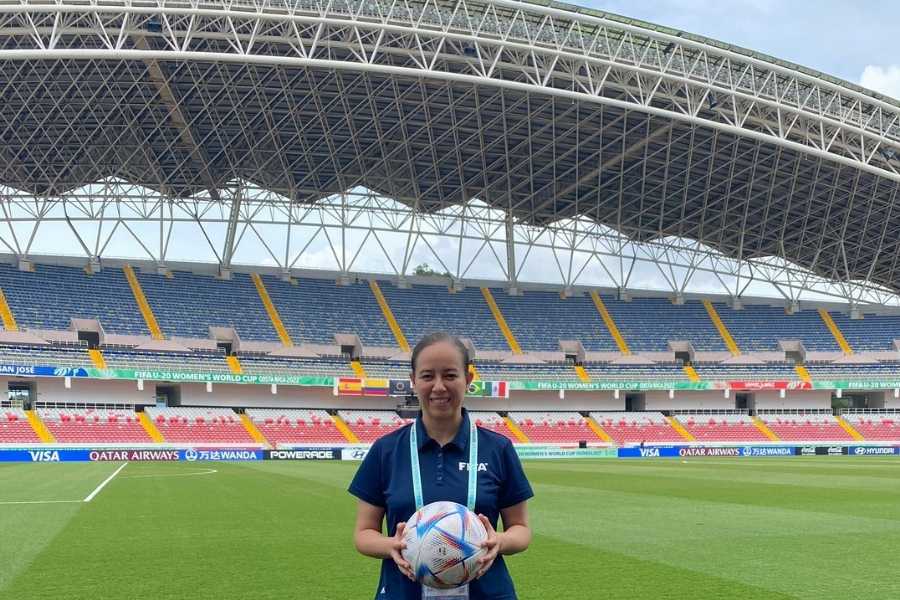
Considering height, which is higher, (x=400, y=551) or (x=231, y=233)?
(x=231, y=233)

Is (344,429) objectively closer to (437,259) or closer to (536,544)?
(437,259)

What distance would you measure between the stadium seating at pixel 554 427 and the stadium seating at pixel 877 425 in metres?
17.1

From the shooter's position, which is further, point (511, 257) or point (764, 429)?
point (511, 257)

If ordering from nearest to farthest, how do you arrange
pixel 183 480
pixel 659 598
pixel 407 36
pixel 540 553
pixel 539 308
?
pixel 659 598
pixel 540 553
pixel 183 480
pixel 407 36
pixel 539 308

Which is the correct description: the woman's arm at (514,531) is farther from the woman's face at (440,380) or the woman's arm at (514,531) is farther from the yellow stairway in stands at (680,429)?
the yellow stairway in stands at (680,429)

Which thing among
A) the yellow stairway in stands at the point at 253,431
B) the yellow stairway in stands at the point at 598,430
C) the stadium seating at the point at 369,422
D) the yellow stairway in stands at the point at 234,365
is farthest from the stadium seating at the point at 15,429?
the yellow stairway in stands at the point at 598,430

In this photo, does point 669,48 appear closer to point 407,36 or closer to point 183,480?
point 407,36

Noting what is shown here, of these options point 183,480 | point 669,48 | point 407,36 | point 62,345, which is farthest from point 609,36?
point 62,345

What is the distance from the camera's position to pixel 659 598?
7.33 metres

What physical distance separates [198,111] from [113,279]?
594 inches

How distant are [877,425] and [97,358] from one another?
153 feet

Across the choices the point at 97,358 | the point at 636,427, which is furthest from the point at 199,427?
the point at 636,427

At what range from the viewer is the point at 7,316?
149ft

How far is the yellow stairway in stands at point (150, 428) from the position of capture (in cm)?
4267
